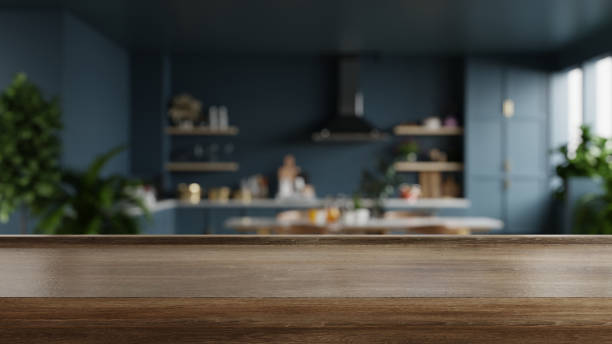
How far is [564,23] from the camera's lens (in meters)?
5.33

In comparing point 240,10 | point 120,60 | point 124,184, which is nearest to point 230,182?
point 120,60

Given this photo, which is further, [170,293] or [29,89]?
[29,89]

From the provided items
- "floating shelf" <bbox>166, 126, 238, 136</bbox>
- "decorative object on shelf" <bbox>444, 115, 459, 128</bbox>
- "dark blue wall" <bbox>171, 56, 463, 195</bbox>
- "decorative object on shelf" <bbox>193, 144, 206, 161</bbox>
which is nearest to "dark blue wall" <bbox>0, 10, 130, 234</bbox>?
"floating shelf" <bbox>166, 126, 238, 136</bbox>

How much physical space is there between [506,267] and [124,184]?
296 centimetres

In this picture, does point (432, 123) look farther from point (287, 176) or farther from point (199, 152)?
point (199, 152)

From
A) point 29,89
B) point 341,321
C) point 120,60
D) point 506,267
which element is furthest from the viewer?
point 120,60

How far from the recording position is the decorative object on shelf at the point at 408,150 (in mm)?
6645

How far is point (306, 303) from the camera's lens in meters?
1.16

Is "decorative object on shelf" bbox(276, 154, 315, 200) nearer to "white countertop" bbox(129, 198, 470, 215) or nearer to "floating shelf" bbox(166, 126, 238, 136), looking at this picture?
"white countertop" bbox(129, 198, 470, 215)

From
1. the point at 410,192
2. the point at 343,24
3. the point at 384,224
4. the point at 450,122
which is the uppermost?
the point at 343,24

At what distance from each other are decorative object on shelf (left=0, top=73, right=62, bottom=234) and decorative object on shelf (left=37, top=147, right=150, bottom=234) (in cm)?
22

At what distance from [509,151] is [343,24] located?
278cm

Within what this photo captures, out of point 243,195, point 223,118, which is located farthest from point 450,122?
point 223,118

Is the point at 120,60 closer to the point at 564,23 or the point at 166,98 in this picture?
the point at 166,98
